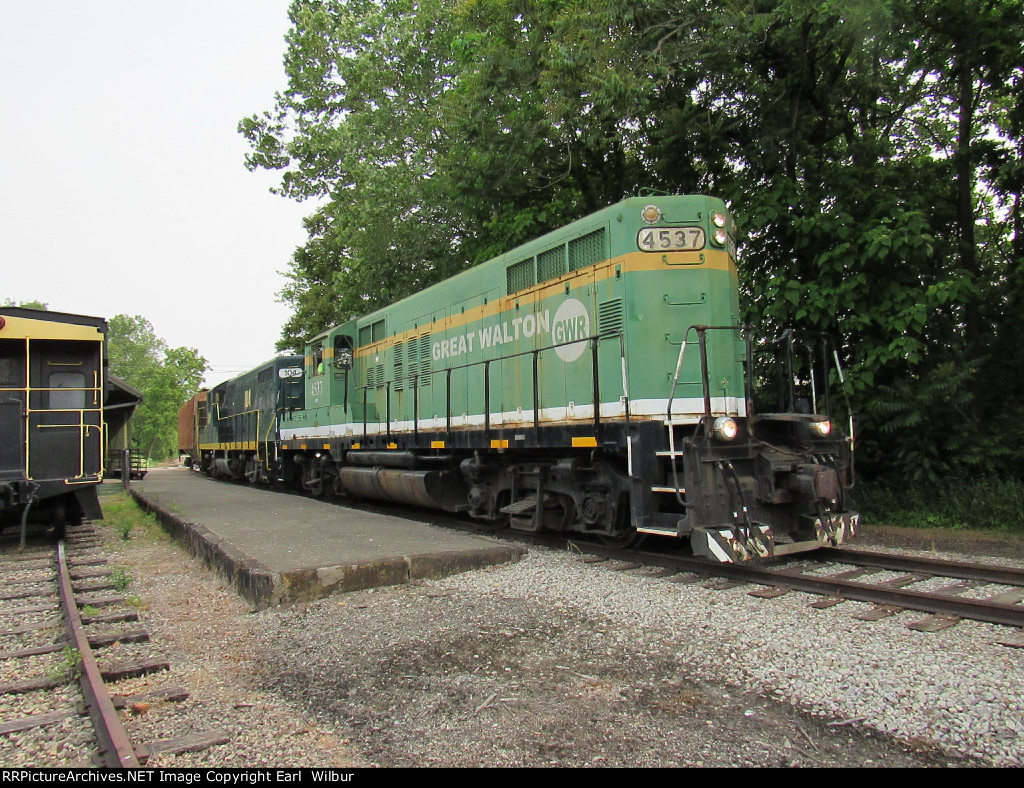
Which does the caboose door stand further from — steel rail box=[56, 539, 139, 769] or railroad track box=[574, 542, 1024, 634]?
railroad track box=[574, 542, 1024, 634]

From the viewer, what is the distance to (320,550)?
680 cm

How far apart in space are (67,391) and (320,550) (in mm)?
4759

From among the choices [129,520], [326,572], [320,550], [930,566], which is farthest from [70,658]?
[129,520]

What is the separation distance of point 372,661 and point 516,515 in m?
4.34

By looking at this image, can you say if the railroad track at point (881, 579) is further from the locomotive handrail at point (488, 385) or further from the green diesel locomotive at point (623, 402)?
the locomotive handrail at point (488, 385)

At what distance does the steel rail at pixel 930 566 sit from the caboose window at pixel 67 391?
8.98 metres

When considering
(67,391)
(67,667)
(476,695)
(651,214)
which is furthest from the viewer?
(67,391)

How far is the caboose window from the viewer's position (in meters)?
9.14

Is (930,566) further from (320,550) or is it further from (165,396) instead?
(165,396)

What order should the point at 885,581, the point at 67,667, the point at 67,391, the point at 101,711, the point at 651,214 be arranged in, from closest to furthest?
the point at 101,711, the point at 67,667, the point at 885,581, the point at 651,214, the point at 67,391

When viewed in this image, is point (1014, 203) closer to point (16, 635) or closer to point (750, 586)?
point (750, 586)

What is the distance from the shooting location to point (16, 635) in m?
5.17

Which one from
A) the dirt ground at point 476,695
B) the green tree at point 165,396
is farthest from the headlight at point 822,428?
the green tree at point 165,396
